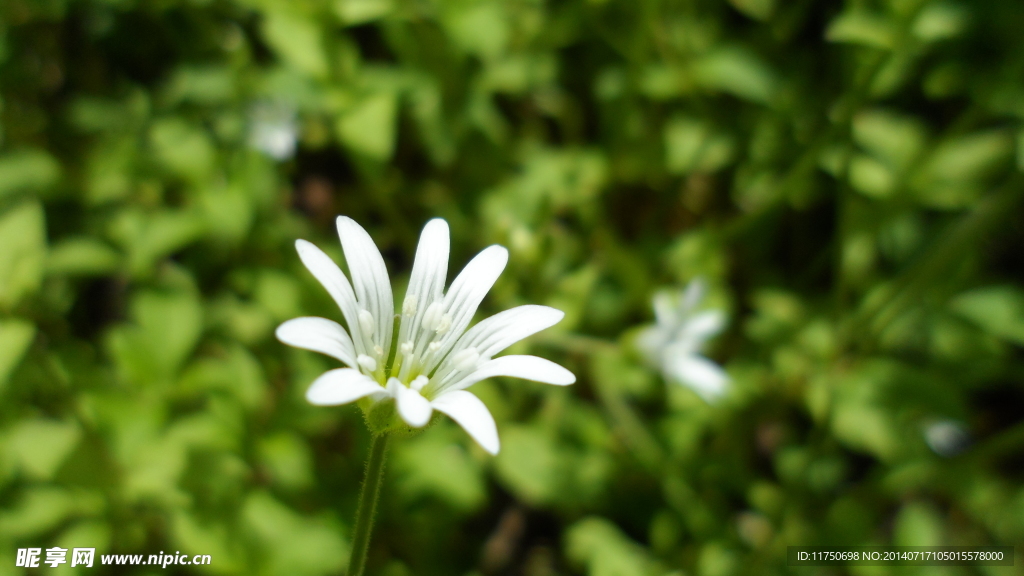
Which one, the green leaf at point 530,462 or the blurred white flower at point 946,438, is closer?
the green leaf at point 530,462

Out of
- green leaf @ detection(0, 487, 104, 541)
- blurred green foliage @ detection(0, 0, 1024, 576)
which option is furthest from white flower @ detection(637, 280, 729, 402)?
green leaf @ detection(0, 487, 104, 541)

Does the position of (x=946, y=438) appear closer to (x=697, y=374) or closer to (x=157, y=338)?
(x=697, y=374)

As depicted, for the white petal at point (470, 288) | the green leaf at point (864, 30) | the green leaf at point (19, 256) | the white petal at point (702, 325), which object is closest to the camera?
the white petal at point (470, 288)

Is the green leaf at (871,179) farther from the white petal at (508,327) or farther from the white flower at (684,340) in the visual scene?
the white petal at (508,327)

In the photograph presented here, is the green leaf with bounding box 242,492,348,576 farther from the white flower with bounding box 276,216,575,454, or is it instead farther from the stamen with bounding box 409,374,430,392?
the stamen with bounding box 409,374,430,392

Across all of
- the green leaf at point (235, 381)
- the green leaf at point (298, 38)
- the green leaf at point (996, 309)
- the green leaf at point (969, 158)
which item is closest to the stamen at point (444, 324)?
the green leaf at point (235, 381)
